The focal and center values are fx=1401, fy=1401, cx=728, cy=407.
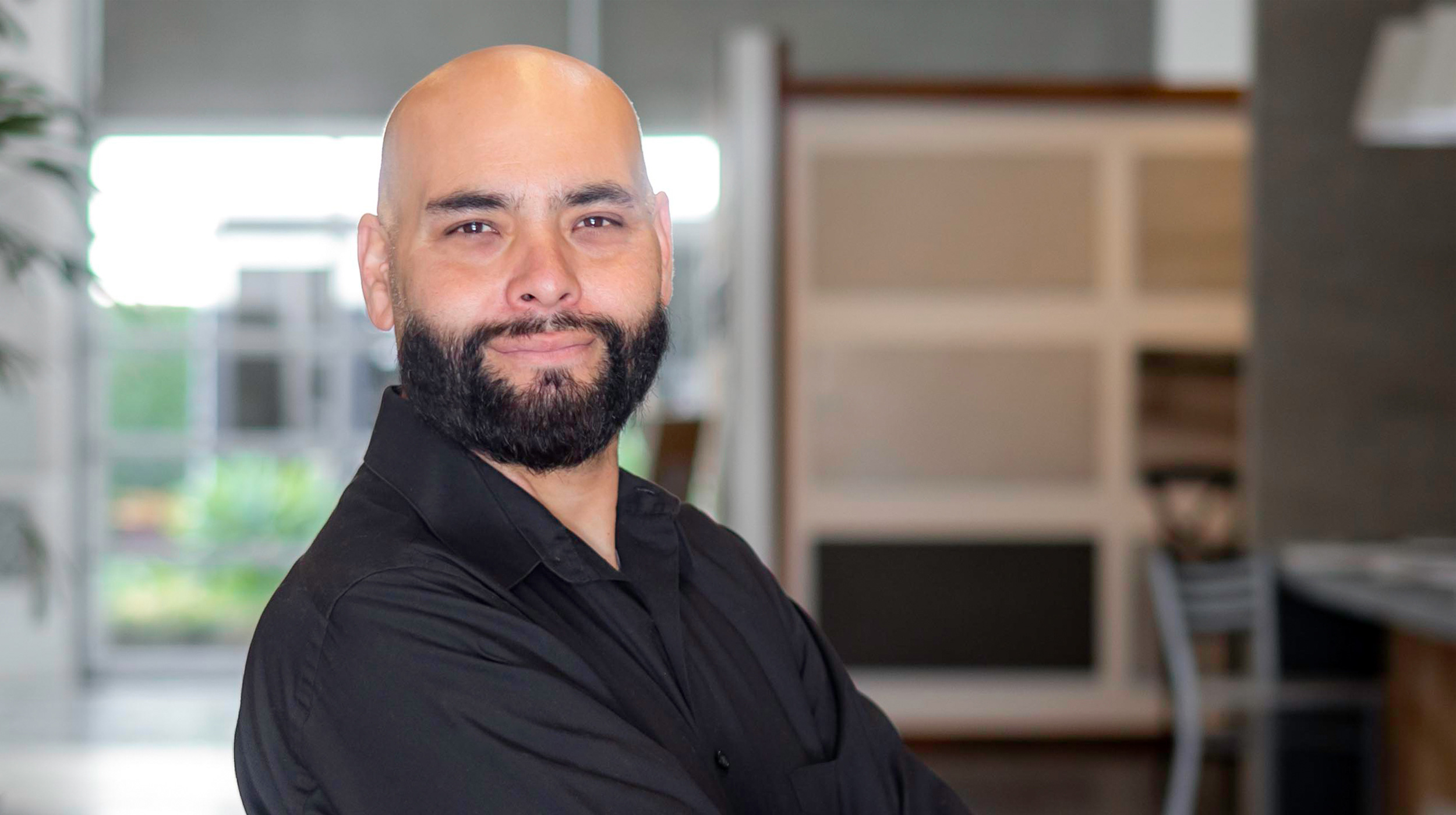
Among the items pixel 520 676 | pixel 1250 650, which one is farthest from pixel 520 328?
pixel 1250 650

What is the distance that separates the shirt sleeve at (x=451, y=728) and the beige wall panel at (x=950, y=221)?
15.9ft

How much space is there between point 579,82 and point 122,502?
23.0 feet

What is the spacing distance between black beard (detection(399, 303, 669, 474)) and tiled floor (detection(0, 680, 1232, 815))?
3389 mm

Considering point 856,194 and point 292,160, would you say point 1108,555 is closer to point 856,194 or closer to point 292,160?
point 856,194

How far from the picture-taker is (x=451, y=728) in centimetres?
85

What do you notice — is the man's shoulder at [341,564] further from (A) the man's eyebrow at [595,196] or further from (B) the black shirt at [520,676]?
(A) the man's eyebrow at [595,196]

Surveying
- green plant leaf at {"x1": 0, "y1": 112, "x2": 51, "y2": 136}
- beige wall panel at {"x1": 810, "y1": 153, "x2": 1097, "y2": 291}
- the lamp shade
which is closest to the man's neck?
green plant leaf at {"x1": 0, "y1": 112, "x2": 51, "y2": 136}

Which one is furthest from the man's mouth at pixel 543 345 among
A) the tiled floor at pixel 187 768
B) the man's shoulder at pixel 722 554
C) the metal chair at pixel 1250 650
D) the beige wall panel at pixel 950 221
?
the beige wall panel at pixel 950 221

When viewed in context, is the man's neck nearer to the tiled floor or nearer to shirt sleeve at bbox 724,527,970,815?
shirt sleeve at bbox 724,527,970,815

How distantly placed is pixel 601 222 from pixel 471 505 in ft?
0.76

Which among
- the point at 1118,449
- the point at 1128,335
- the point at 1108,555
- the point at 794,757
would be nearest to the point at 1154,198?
the point at 1128,335

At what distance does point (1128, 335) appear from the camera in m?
5.62

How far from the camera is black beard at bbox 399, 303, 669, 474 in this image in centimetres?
104

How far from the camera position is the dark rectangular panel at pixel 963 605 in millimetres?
5559
